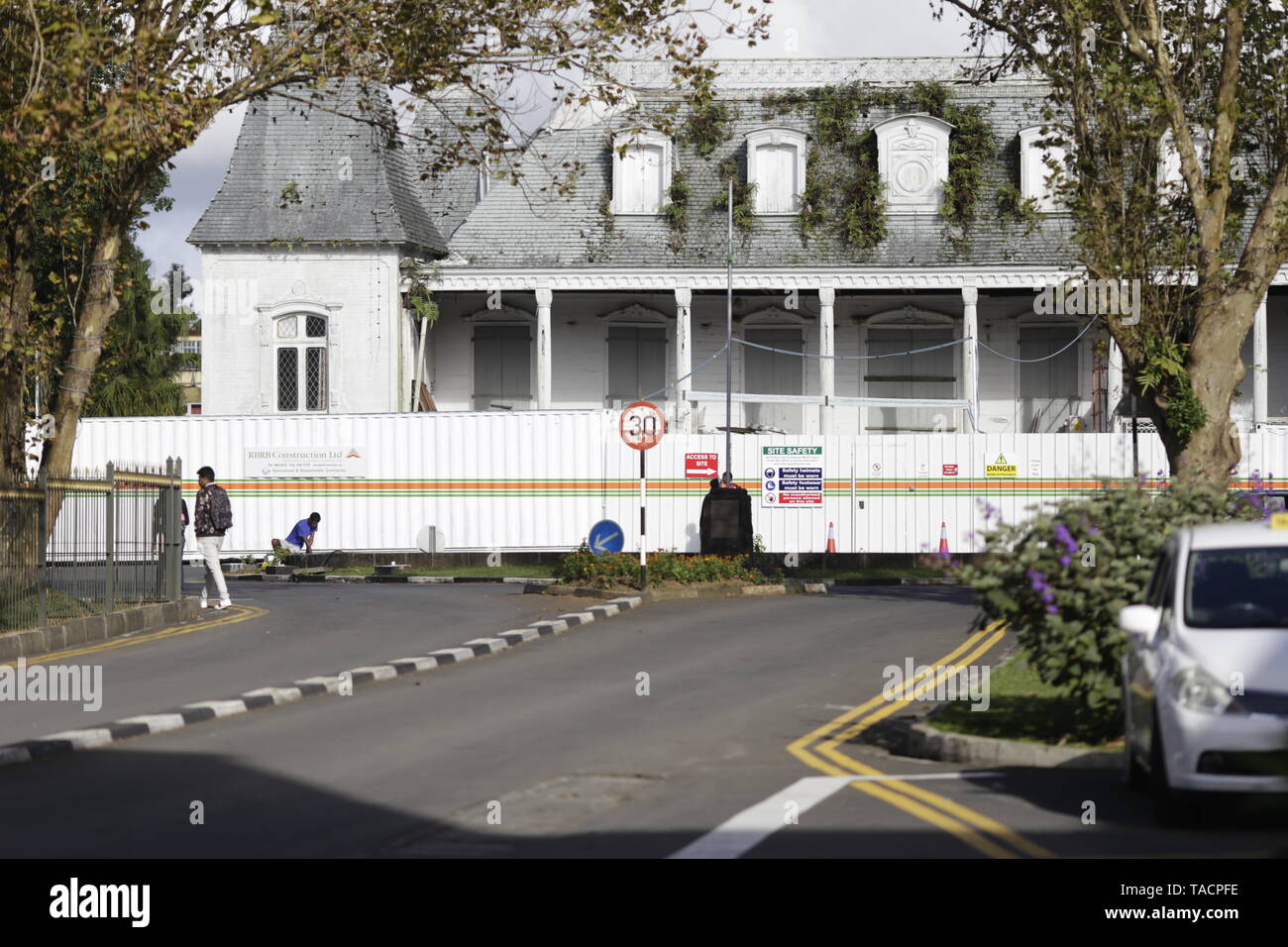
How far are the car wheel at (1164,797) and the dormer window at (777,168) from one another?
33134 millimetres

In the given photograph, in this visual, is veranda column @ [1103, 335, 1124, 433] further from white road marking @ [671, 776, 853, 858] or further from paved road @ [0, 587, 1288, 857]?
white road marking @ [671, 776, 853, 858]

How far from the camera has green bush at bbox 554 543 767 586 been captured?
2831 centimetres

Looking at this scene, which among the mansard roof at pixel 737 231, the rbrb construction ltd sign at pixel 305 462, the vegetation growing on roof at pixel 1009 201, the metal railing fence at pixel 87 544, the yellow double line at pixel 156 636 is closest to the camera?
the yellow double line at pixel 156 636

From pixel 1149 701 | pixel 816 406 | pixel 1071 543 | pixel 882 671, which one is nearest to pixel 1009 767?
pixel 1071 543

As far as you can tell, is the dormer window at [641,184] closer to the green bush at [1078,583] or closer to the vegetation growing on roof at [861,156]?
the vegetation growing on roof at [861,156]

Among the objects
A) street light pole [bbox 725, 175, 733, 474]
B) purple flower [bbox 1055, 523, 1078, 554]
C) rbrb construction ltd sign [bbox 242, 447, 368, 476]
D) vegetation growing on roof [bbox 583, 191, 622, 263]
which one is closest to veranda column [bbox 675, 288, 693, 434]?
street light pole [bbox 725, 175, 733, 474]

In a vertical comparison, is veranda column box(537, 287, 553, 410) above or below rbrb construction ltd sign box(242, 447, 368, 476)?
above

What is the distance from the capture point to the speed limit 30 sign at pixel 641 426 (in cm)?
2731

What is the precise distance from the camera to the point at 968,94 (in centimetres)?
4322

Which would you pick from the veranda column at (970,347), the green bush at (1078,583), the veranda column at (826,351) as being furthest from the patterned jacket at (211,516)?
the veranda column at (970,347)

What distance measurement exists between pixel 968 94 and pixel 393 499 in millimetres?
17321

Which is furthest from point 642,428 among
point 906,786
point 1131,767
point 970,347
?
point 1131,767

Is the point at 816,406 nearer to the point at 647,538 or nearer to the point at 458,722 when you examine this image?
the point at 647,538

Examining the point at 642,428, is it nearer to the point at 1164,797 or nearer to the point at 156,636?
the point at 156,636
